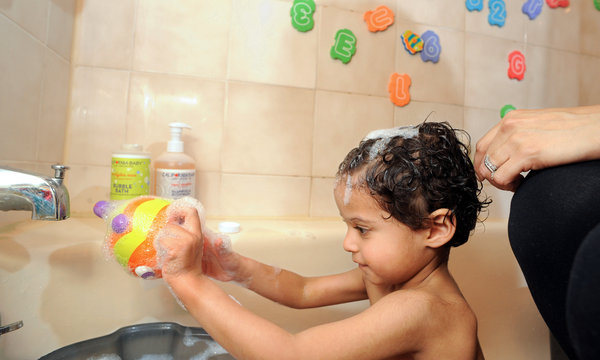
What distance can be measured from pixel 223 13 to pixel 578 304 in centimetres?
104

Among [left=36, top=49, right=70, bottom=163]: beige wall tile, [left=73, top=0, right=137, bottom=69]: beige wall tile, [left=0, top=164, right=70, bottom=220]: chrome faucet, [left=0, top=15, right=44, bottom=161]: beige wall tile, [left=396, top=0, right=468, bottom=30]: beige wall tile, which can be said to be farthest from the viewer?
[left=396, top=0, right=468, bottom=30]: beige wall tile

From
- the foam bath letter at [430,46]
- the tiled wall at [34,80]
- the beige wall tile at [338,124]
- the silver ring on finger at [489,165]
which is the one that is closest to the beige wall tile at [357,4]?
the foam bath letter at [430,46]

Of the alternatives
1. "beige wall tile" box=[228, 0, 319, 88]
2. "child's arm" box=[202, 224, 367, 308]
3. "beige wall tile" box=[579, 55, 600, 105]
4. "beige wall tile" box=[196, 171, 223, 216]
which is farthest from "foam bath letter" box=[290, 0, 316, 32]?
"beige wall tile" box=[579, 55, 600, 105]

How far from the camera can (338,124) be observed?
114 centimetres

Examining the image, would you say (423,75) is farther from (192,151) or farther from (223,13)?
(192,151)

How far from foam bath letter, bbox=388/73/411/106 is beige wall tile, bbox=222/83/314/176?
0.89 ft

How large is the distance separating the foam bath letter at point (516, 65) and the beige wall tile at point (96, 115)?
4.14ft

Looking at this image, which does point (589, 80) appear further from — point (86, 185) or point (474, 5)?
point (86, 185)

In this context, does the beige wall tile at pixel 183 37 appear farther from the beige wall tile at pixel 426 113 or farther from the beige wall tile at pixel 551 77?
the beige wall tile at pixel 551 77

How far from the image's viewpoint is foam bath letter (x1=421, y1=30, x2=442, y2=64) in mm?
1206

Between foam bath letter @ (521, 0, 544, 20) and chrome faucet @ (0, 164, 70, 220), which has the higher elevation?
foam bath letter @ (521, 0, 544, 20)

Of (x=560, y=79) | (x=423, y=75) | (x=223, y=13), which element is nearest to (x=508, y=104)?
(x=560, y=79)

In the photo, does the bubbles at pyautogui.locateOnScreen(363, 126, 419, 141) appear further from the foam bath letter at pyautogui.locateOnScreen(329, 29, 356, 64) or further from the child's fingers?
the foam bath letter at pyautogui.locateOnScreen(329, 29, 356, 64)

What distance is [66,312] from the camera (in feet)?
2.28
